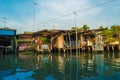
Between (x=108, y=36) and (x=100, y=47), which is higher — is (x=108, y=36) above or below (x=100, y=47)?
above

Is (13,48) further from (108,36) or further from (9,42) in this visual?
(108,36)

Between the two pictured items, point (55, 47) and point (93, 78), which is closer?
point (93, 78)

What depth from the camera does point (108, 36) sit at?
4556 cm

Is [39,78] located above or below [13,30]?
below

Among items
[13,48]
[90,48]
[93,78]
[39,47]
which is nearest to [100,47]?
[90,48]

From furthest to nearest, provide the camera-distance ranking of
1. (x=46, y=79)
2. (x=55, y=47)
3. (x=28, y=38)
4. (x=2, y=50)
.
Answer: (x=28, y=38) < (x=55, y=47) < (x=2, y=50) < (x=46, y=79)

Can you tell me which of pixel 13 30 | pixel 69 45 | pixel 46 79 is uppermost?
pixel 13 30

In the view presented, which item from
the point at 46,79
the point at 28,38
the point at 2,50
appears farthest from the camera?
the point at 28,38

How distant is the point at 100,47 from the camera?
34469mm

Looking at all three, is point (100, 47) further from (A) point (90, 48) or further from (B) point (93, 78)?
(B) point (93, 78)

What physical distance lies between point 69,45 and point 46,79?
23.7 m

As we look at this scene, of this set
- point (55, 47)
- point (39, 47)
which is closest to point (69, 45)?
point (55, 47)

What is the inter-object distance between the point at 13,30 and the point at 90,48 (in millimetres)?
16714

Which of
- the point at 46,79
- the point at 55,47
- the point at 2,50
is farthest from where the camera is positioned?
the point at 55,47
